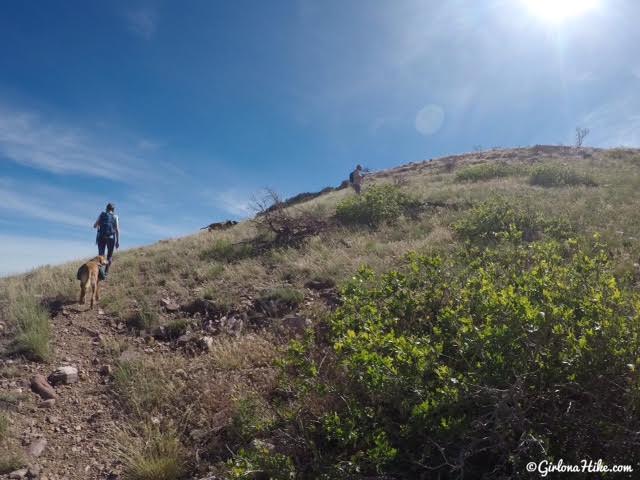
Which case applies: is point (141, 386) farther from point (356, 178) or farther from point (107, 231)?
point (356, 178)

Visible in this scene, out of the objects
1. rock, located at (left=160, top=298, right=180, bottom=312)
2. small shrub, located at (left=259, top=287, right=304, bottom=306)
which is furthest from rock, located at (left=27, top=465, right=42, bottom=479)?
small shrub, located at (left=259, top=287, right=304, bottom=306)

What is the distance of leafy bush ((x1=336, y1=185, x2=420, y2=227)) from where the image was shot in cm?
1077

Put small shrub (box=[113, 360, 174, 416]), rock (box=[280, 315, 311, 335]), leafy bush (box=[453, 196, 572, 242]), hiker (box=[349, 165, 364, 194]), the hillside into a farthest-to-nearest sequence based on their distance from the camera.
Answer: hiker (box=[349, 165, 364, 194]) → leafy bush (box=[453, 196, 572, 242]) → rock (box=[280, 315, 311, 335]) → small shrub (box=[113, 360, 174, 416]) → the hillside

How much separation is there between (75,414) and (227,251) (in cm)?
562

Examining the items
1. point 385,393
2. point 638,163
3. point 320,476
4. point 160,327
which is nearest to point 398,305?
point 385,393

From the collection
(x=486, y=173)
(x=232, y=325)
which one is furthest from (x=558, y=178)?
(x=232, y=325)

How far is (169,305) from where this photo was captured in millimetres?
7168

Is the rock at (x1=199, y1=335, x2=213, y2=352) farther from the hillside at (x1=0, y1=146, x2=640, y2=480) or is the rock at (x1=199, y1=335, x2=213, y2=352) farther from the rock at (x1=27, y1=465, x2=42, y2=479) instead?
the rock at (x1=27, y1=465, x2=42, y2=479)

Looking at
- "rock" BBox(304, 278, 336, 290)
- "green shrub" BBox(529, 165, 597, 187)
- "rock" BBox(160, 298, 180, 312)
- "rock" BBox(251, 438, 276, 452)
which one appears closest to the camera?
"rock" BBox(251, 438, 276, 452)

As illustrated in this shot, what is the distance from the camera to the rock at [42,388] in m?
4.84

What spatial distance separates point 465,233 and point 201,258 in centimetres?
630

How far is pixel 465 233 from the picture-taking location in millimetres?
8148

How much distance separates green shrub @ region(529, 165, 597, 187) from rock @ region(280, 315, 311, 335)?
1151 centimetres

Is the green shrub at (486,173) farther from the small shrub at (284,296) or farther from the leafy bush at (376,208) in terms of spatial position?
the small shrub at (284,296)
